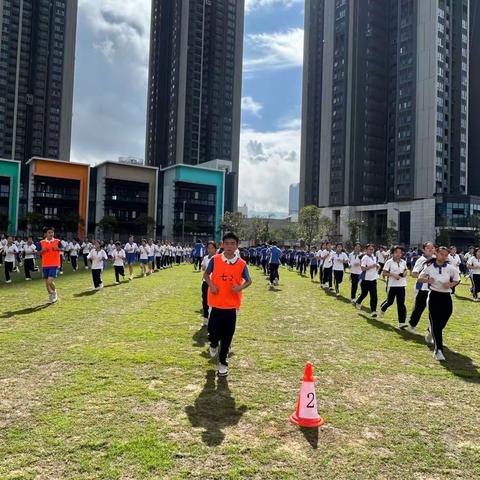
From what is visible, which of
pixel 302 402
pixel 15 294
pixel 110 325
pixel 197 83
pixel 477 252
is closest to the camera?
pixel 302 402

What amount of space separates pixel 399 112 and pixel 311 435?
10864 centimetres

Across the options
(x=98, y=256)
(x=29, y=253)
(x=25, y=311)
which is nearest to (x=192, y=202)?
(x=29, y=253)

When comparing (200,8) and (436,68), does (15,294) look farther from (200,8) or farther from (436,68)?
(200,8)

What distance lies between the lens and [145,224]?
91.5 metres

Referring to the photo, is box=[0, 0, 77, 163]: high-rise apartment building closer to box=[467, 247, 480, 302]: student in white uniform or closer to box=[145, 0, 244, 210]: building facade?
box=[145, 0, 244, 210]: building facade

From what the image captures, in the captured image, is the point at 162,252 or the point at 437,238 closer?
the point at 162,252

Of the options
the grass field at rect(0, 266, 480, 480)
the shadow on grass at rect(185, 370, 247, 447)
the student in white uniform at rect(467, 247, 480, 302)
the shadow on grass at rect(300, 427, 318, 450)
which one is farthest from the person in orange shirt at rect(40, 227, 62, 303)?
the student in white uniform at rect(467, 247, 480, 302)

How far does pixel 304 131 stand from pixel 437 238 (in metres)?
73.8

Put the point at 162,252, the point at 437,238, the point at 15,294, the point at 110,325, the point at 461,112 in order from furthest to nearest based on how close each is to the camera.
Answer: the point at 461,112 → the point at 437,238 → the point at 162,252 → the point at 15,294 → the point at 110,325

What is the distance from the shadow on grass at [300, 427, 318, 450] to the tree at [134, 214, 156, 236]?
87.8 metres

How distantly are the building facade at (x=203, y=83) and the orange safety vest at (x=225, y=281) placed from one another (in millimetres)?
128799

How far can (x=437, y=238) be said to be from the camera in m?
84.3

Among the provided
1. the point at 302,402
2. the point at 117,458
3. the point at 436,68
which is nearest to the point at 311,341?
the point at 302,402

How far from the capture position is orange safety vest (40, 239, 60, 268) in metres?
13.8
